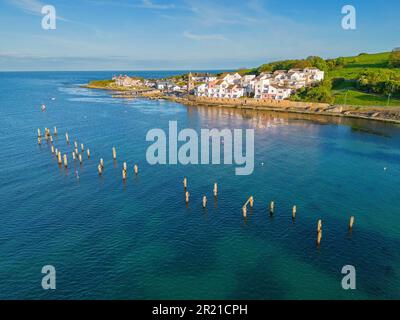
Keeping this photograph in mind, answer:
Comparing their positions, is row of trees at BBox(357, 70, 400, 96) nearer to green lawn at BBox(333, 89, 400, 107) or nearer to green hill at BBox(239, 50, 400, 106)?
green hill at BBox(239, 50, 400, 106)

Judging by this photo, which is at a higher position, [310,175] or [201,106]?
[201,106]

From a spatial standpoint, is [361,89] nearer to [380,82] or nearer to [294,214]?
[380,82]

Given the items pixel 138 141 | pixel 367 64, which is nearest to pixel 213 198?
pixel 138 141

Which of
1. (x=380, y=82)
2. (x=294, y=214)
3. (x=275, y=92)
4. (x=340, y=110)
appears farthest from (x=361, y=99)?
(x=294, y=214)

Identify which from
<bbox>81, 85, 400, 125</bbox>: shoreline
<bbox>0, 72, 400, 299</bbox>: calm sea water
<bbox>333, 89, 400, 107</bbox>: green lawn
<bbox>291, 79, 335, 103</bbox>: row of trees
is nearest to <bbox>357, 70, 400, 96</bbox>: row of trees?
<bbox>333, 89, 400, 107</bbox>: green lawn

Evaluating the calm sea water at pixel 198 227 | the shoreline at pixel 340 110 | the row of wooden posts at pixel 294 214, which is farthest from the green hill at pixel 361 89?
the row of wooden posts at pixel 294 214

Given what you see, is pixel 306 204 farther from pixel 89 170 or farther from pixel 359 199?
pixel 89 170

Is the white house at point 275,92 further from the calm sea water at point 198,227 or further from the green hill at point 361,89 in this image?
the calm sea water at point 198,227
